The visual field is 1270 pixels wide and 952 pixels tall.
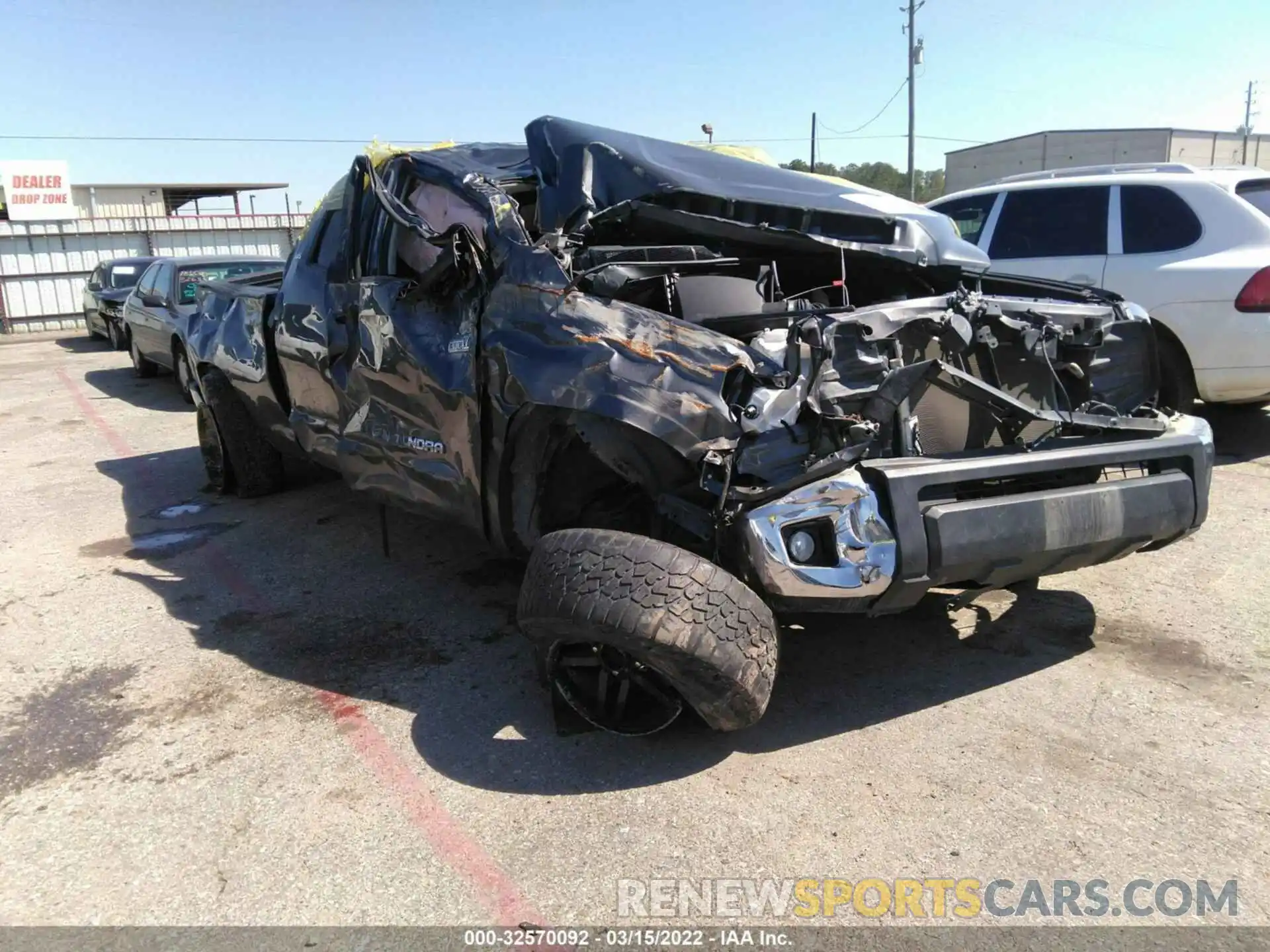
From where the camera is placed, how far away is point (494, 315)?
3357 millimetres

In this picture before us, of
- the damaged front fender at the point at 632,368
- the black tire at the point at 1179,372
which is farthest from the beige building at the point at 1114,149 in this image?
the damaged front fender at the point at 632,368

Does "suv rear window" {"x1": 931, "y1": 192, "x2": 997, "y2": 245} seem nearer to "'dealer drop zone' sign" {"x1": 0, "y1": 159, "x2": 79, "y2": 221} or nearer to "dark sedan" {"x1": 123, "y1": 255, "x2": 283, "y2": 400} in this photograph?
"dark sedan" {"x1": 123, "y1": 255, "x2": 283, "y2": 400}

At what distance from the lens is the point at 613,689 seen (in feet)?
9.94

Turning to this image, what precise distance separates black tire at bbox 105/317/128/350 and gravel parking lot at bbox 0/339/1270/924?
11479mm

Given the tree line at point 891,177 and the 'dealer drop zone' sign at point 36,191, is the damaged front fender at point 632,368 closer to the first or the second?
the 'dealer drop zone' sign at point 36,191

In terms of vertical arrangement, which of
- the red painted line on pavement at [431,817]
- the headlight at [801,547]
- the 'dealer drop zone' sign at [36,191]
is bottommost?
the red painted line on pavement at [431,817]

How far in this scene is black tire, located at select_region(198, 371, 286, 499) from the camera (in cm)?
597

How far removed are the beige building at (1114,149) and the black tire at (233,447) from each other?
99.7 ft

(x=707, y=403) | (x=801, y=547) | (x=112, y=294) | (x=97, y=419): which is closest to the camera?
(x=801, y=547)

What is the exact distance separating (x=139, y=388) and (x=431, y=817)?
10896mm

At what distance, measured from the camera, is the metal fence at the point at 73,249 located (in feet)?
73.2

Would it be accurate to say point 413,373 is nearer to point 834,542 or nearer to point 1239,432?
point 834,542

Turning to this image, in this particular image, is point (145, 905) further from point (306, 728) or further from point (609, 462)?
point (609, 462)

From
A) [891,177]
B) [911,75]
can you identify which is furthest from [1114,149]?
[891,177]
